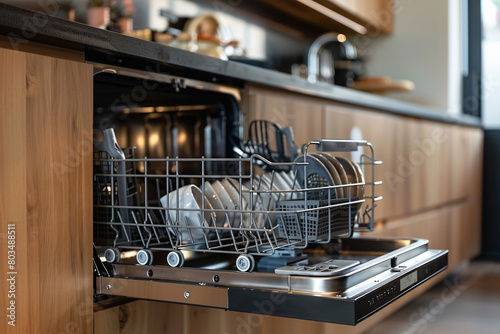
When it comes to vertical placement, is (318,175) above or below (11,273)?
above

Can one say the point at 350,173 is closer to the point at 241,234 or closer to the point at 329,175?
the point at 329,175

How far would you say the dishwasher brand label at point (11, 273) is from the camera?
949mm

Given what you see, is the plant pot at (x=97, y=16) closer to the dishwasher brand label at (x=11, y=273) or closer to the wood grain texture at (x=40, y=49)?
the wood grain texture at (x=40, y=49)

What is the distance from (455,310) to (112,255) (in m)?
2.18

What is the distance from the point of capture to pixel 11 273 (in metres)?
0.95

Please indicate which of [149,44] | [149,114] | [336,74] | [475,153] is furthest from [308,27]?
[149,44]

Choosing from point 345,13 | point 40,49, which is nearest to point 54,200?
point 40,49

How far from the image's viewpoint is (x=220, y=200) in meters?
1.18

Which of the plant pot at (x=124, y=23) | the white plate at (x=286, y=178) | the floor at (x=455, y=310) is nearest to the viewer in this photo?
the white plate at (x=286, y=178)

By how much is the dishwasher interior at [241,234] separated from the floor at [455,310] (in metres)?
1.38

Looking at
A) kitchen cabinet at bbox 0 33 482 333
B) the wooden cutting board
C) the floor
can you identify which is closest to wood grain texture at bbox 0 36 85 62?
kitchen cabinet at bbox 0 33 482 333

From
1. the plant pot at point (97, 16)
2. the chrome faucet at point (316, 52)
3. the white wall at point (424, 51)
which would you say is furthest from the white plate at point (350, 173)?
the white wall at point (424, 51)

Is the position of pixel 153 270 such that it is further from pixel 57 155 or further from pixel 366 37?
pixel 366 37

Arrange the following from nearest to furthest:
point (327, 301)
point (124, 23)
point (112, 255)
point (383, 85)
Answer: point (327, 301)
point (112, 255)
point (124, 23)
point (383, 85)
